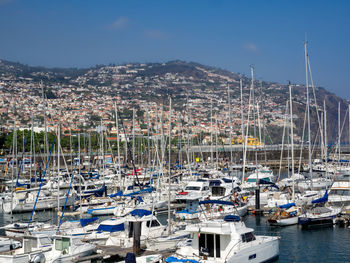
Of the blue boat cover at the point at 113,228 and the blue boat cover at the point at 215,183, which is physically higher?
the blue boat cover at the point at 215,183

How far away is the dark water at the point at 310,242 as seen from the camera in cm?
1997

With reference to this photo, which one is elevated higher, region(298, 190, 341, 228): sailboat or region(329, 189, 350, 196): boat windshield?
region(329, 189, 350, 196): boat windshield

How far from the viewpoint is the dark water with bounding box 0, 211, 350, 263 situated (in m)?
20.0

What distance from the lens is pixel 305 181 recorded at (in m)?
38.2

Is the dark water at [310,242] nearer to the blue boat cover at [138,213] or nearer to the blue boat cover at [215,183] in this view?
the blue boat cover at [215,183]

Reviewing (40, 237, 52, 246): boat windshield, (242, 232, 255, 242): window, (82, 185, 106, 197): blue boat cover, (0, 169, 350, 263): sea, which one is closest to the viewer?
(242, 232, 255, 242): window

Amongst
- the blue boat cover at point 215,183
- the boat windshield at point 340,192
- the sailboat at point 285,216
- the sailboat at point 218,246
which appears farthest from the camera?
the blue boat cover at point 215,183

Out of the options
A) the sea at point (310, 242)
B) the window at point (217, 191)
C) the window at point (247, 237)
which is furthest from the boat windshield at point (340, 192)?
the window at point (247, 237)

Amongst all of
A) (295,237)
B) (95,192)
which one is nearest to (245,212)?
(295,237)

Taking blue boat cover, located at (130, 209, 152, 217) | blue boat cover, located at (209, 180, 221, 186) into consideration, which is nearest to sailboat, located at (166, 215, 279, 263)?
blue boat cover, located at (130, 209, 152, 217)

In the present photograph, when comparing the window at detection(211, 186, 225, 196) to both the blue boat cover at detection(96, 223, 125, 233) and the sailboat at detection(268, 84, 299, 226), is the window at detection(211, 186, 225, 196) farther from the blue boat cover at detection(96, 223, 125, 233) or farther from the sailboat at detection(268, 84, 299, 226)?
the blue boat cover at detection(96, 223, 125, 233)

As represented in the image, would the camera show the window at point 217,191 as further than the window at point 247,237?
Yes

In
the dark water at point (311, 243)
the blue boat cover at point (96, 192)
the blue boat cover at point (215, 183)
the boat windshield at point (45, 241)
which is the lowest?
the dark water at point (311, 243)

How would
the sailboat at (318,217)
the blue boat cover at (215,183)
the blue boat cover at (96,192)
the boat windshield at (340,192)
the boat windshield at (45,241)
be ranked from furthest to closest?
the blue boat cover at (96,192), the blue boat cover at (215,183), the boat windshield at (340,192), the sailboat at (318,217), the boat windshield at (45,241)
